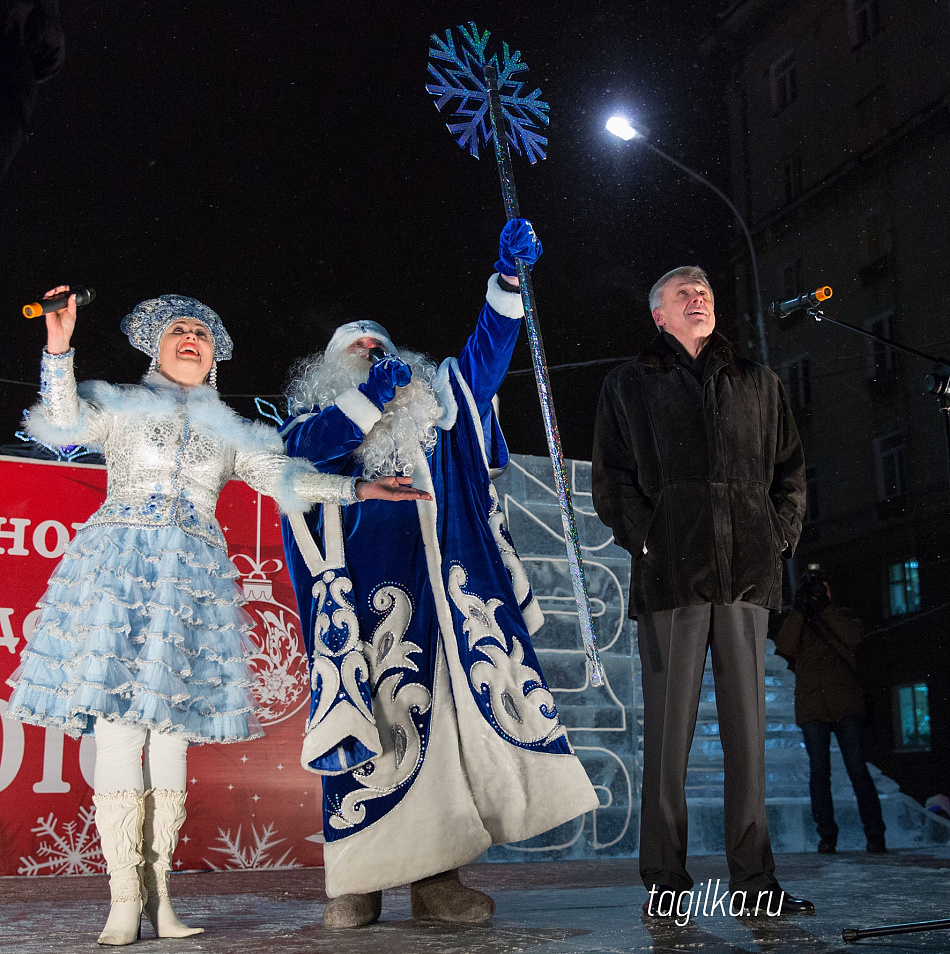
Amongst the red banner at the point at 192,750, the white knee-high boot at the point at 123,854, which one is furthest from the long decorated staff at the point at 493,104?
the red banner at the point at 192,750

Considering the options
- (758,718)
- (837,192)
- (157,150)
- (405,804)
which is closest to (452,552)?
(405,804)

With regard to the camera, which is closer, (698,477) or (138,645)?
(138,645)

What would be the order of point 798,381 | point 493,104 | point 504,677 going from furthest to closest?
1. point 798,381
2. point 493,104
3. point 504,677

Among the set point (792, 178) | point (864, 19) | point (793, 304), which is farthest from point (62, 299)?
point (792, 178)

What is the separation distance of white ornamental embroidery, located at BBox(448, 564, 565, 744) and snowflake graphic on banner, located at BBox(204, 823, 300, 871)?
7.12 feet

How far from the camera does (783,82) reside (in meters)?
10.8

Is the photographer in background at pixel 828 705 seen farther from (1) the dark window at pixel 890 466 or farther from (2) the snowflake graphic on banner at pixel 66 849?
(1) the dark window at pixel 890 466

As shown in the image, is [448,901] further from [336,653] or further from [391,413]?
[391,413]

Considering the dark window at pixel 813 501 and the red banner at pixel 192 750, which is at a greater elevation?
the dark window at pixel 813 501

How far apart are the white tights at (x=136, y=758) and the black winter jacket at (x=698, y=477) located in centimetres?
100

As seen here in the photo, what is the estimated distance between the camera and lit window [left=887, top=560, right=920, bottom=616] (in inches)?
445

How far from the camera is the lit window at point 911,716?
1084 cm

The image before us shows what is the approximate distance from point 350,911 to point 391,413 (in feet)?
3.46

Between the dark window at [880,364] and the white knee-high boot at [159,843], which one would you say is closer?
the white knee-high boot at [159,843]
